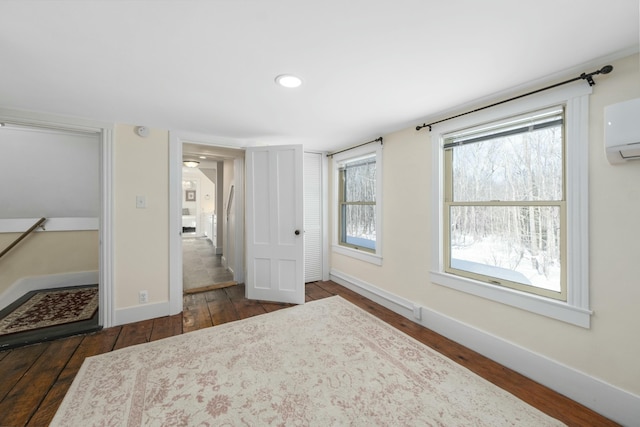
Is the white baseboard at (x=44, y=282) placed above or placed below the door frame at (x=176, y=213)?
below

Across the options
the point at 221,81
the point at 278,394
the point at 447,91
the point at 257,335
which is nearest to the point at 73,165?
the point at 221,81

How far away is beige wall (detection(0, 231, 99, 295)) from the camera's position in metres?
Result: 3.24

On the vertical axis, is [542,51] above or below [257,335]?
above

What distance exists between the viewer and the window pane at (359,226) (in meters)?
3.52

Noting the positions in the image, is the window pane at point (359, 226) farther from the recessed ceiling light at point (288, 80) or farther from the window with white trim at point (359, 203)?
the recessed ceiling light at point (288, 80)

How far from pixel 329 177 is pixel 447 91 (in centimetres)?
244

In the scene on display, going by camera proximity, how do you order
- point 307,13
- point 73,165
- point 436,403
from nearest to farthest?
1. point 307,13
2. point 436,403
3. point 73,165

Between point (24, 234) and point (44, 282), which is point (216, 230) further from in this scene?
point (24, 234)

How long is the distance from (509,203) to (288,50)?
201 centimetres

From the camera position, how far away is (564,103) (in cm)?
169

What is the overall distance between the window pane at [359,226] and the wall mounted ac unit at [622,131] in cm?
224

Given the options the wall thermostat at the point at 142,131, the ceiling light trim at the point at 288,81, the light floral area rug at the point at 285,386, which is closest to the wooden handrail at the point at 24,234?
the wall thermostat at the point at 142,131

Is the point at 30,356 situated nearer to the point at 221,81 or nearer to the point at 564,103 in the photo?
the point at 221,81

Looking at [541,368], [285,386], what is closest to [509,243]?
[541,368]
